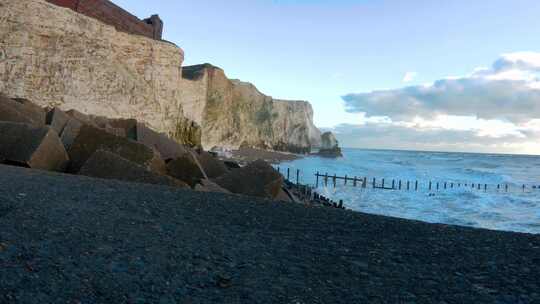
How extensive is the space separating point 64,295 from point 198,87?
112ft

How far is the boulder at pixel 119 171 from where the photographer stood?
6.14 m

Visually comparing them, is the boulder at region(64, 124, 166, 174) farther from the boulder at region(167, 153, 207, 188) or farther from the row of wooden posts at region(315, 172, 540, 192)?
the row of wooden posts at region(315, 172, 540, 192)

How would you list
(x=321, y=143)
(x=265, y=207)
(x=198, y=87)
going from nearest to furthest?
(x=265, y=207), (x=198, y=87), (x=321, y=143)

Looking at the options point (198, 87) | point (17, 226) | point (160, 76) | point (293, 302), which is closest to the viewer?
point (293, 302)

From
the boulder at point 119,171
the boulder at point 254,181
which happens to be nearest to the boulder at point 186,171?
the boulder at point 254,181

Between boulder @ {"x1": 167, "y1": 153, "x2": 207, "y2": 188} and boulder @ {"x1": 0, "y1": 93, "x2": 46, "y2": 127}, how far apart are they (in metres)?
2.93

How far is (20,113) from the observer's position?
8867 millimetres

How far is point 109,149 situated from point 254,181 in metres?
2.66

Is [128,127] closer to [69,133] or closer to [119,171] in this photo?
[69,133]

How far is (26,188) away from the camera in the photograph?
438cm

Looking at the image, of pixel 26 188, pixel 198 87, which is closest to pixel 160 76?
pixel 198 87

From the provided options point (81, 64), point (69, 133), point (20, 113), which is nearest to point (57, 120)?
point (69, 133)

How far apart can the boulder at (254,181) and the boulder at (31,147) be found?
2.87 meters

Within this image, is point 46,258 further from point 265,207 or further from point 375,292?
point 265,207
